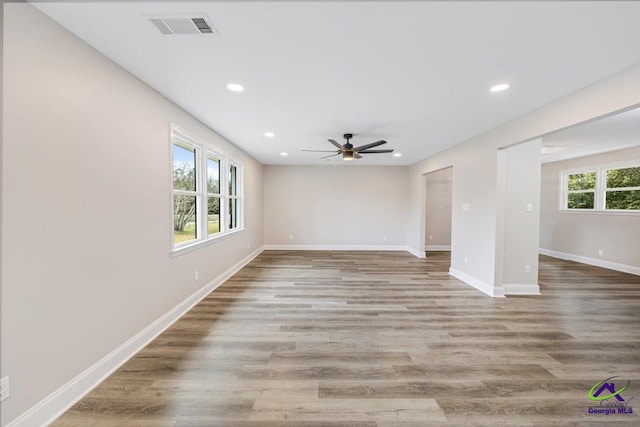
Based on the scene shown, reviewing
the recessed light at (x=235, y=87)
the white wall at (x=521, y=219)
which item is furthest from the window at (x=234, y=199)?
the white wall at (x=521, y=219)

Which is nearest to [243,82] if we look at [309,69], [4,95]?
[309,69]

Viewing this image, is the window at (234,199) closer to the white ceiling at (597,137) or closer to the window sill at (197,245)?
the window sill at (197,245)

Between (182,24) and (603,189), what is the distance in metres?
8.63

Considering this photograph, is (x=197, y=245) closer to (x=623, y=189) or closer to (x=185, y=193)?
(x=185, y=193)

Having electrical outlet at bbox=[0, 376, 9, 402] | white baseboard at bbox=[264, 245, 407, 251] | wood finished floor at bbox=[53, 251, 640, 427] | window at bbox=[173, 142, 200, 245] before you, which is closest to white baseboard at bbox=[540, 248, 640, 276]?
wood finished floor at bbox=[53, 251, 640, 427]

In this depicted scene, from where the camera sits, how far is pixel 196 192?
379cm

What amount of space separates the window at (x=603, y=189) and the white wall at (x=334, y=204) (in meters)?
4.07

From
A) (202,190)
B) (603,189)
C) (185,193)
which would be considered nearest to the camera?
(185,193)

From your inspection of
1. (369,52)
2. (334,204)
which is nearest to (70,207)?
(369,52)

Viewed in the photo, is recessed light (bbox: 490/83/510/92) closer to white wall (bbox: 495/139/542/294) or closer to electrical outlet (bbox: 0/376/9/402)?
white wall (bbox: 495/139/542/294)

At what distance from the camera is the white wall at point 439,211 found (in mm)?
7965

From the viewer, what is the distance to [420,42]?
6.17 feet

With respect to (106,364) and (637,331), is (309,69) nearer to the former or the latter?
(106,364)

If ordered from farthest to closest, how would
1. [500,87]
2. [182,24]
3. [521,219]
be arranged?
[521,219] < [500,87] < [182,24]
